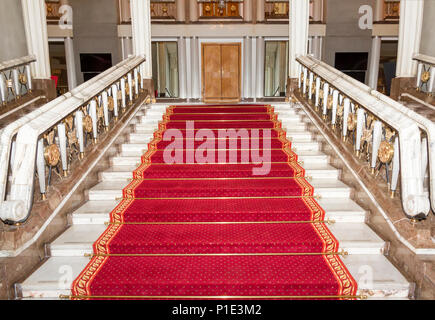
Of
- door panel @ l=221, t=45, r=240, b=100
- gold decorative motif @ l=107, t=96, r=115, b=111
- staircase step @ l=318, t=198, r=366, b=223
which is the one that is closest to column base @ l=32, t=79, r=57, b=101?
gold decorative motif @ l=107, t=96, r=115, b=111

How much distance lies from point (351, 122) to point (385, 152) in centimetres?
98

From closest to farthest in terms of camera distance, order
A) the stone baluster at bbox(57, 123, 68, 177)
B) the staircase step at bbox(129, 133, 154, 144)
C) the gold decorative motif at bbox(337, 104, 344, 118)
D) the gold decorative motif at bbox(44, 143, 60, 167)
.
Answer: the gold decorative motif at bbox(44, 143, 60, 167), the stone baluster at bbox(57, 123, 68, 177), the gold decorative motif at bbox(337, 104, 344, 118), the staircase step at bbox(129, 133, 154, 144)

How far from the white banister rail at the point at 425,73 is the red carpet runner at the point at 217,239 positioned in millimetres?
2966

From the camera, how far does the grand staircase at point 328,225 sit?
2854 mm

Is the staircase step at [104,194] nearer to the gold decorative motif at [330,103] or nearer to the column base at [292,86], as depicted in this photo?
the gold decorative motif at [330,103]

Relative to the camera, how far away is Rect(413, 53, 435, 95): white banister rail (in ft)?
19.3

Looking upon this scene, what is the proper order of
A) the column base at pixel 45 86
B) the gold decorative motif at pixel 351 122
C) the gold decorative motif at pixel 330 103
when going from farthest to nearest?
1. the column base at pixel 45 86
2. the gold decorative motif at pixel 330 103
3. the gold decorative motif at pixel 351 122

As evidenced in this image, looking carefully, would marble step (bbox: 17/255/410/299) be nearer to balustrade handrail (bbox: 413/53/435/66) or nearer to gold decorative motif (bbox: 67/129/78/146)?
gold decorative motif (bbox: 67/129/78/146)

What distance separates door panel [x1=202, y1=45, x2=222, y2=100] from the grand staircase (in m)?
8.27

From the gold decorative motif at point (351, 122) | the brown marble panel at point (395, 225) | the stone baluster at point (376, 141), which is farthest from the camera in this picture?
the gold decorative motif at point (351, 122)

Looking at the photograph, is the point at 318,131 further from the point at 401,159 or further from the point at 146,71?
the point at 146,71

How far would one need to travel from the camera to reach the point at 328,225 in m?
3.63

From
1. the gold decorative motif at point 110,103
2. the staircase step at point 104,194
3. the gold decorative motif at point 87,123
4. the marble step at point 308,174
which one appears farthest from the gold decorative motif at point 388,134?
the gold decorative motif at point 110,103

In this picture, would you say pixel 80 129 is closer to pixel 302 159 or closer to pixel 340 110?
pixel 302 159
